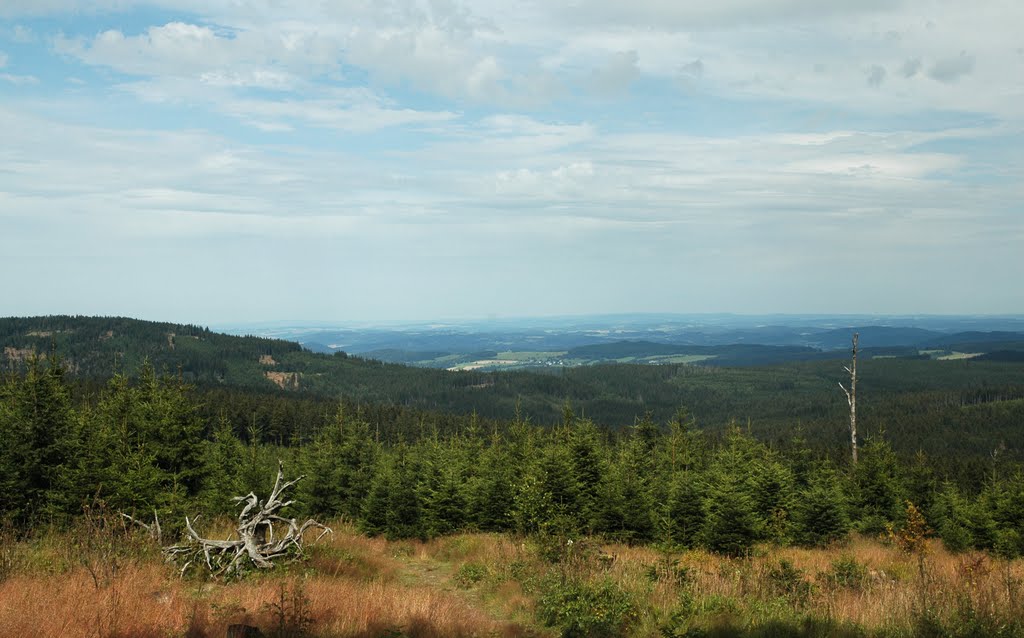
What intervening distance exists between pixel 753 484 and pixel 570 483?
617cm

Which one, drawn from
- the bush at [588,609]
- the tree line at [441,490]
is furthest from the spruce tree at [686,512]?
the bush at [588,609]

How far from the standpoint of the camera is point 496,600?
1136cm

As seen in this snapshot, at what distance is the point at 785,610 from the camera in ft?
29.8

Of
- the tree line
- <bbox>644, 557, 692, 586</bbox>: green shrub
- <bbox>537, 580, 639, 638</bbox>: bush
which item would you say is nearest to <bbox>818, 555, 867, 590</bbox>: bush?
<bbox>644, 557, 692, 586</bbox>: green shrub

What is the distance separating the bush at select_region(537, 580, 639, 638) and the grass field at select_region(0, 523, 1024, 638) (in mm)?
22

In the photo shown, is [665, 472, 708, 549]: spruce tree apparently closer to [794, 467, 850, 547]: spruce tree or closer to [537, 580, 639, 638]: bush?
[794, 467, 850, 547]: spruce tree

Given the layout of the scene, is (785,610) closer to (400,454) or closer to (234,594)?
(234,594)

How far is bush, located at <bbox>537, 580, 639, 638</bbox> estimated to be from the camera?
855cm

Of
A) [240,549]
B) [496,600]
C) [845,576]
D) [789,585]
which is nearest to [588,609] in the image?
[496,600]

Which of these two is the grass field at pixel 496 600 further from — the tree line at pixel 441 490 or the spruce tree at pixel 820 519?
the spruce tree at pixel 820 519

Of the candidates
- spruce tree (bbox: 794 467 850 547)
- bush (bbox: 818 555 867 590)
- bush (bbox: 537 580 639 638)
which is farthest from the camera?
spruce tree (bbox: 794 467 850 547)

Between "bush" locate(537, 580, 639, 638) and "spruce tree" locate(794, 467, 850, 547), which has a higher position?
"bush" locate(537, 580, 639, 638)

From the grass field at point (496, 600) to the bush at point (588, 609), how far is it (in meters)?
0.02

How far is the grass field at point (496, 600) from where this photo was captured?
7.79m
